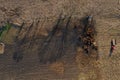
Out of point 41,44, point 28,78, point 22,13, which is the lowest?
point 28,78

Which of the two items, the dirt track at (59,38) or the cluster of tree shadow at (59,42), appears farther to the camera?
the cluster of tree shadow at (59,42)

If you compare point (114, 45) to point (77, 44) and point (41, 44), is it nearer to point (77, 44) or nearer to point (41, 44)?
point (77, 44)

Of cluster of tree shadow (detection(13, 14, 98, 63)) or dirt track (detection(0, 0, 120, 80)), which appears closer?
dirt track (detection(0, 0, 120, 80))

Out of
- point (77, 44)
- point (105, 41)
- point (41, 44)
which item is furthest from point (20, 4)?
point (105, 41)

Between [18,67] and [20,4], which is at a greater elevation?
[20,4]

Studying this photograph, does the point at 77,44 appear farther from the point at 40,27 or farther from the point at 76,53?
the point at 40,27

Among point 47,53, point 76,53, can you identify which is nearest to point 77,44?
point 76,53
